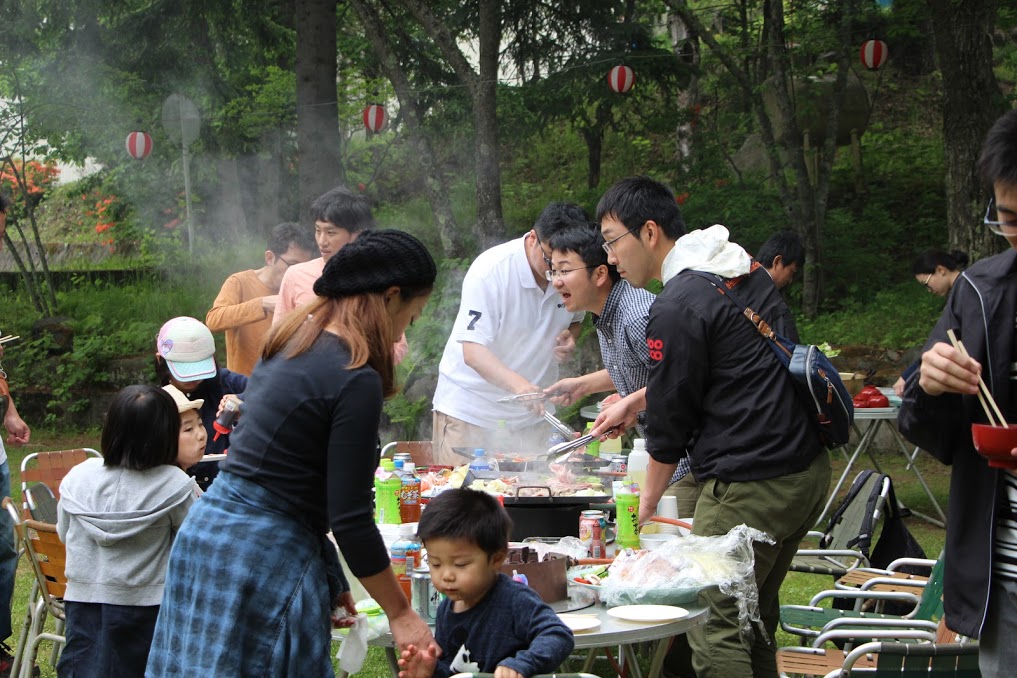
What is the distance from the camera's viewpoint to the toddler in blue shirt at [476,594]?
259 cm

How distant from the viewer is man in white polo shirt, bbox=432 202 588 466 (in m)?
4.87

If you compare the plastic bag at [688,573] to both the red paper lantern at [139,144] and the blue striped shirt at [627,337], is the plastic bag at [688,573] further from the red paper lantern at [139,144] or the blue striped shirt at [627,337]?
the red paper lantern at [139,144]

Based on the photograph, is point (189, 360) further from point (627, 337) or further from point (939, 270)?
point (939, 270)

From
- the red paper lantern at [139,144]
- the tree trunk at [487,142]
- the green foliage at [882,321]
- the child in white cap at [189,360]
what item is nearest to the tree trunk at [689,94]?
the tree trunk at [487,142]

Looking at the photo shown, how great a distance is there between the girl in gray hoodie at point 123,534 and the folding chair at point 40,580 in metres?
0.35

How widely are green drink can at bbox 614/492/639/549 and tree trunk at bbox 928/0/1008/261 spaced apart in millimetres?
7028

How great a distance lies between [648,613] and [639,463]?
4.06 feet

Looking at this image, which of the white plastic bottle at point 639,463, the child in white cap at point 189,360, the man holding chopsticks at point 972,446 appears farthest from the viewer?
the child in white cap at point 189,360

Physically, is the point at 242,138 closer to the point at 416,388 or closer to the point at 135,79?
the point at 135,79

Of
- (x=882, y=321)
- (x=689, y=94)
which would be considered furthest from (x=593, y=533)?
(x=689, y=94)

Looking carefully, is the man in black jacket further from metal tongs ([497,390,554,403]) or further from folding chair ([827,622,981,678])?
metal tongs ([497,390,554,403])

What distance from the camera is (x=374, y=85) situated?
13125mm

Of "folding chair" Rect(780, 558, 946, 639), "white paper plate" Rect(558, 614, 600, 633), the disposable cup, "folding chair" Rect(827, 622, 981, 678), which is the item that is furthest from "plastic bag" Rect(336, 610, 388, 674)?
"folding chair" Rect(780, 558, 946, 639)

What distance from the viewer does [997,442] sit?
2.02m
